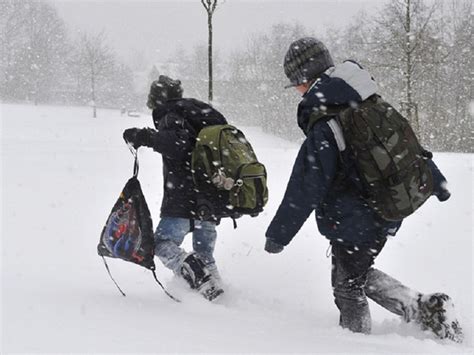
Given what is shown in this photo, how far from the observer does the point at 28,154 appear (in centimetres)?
1277

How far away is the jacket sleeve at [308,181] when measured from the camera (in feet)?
9.23

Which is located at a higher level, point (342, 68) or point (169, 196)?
point (342, 68)

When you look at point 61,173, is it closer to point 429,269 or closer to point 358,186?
point 429,269

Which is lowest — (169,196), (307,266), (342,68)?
(307,266)

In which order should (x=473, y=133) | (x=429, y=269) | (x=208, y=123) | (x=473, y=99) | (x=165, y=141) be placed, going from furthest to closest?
(x=473, y=99) → (x=473, y=133) → (x=429, y=269) → (x=208, y=123) → (x=165, y=141)

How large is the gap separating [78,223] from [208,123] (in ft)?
12.8

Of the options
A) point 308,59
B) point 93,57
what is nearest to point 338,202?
point 308,59

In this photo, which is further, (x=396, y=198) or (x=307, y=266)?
(x=307, y=266)

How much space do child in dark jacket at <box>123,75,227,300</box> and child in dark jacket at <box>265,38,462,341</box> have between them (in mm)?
880

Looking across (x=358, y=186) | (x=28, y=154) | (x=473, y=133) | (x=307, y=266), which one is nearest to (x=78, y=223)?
(x=307, y=266)

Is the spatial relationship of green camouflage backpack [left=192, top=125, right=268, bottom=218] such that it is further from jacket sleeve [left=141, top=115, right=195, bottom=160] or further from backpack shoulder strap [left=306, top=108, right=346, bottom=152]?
backpack shoulder strap [left=306, top=108, right=346, bottom=152]

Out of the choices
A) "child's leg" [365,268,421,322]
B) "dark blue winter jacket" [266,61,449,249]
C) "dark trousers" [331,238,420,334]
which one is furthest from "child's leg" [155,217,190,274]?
"child's leg" [365,268,421,322]

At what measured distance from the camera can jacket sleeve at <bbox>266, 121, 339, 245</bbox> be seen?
9.23 feet

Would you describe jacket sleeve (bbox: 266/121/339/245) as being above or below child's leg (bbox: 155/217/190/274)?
above
